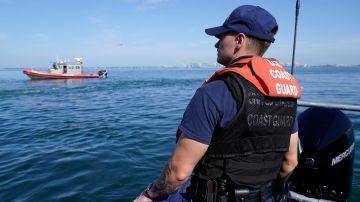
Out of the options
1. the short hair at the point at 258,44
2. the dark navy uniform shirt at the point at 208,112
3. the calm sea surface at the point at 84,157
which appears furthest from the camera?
the calm sea surface at the point at 84,157

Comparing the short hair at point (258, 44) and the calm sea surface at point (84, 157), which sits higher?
the short hair at point (258, 44)

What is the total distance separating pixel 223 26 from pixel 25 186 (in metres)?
5.43

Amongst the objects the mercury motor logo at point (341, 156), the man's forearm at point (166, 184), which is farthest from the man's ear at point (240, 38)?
the mercury motor logo at point (341, 156)

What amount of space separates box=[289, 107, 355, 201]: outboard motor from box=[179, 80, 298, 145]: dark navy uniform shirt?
60.7 inches

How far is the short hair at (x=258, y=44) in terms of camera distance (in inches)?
82.6

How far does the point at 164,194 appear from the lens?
2322 millimetres

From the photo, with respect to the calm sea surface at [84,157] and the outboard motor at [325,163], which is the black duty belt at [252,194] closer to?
the outboard motor at [325,163]

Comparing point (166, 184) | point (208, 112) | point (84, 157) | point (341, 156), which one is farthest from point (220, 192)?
point (84, 157)

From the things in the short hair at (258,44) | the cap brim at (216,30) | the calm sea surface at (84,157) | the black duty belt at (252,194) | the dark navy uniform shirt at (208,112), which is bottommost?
the calm sea surface at (84,157)

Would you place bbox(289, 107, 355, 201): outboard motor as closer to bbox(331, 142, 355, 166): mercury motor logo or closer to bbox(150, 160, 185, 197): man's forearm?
bbox(331, 142, 355, 166): mercury motor logo

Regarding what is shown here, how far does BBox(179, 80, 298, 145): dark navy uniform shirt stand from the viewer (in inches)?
74.1

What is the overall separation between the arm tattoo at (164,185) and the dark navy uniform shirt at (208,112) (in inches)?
14.7

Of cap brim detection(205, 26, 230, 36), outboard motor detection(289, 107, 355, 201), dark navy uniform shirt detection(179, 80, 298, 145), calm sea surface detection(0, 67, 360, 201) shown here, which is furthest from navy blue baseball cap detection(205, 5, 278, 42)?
calm sea surface detection(0, 67, 360, 201)

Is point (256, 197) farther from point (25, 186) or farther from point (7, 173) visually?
point (7, 173)
